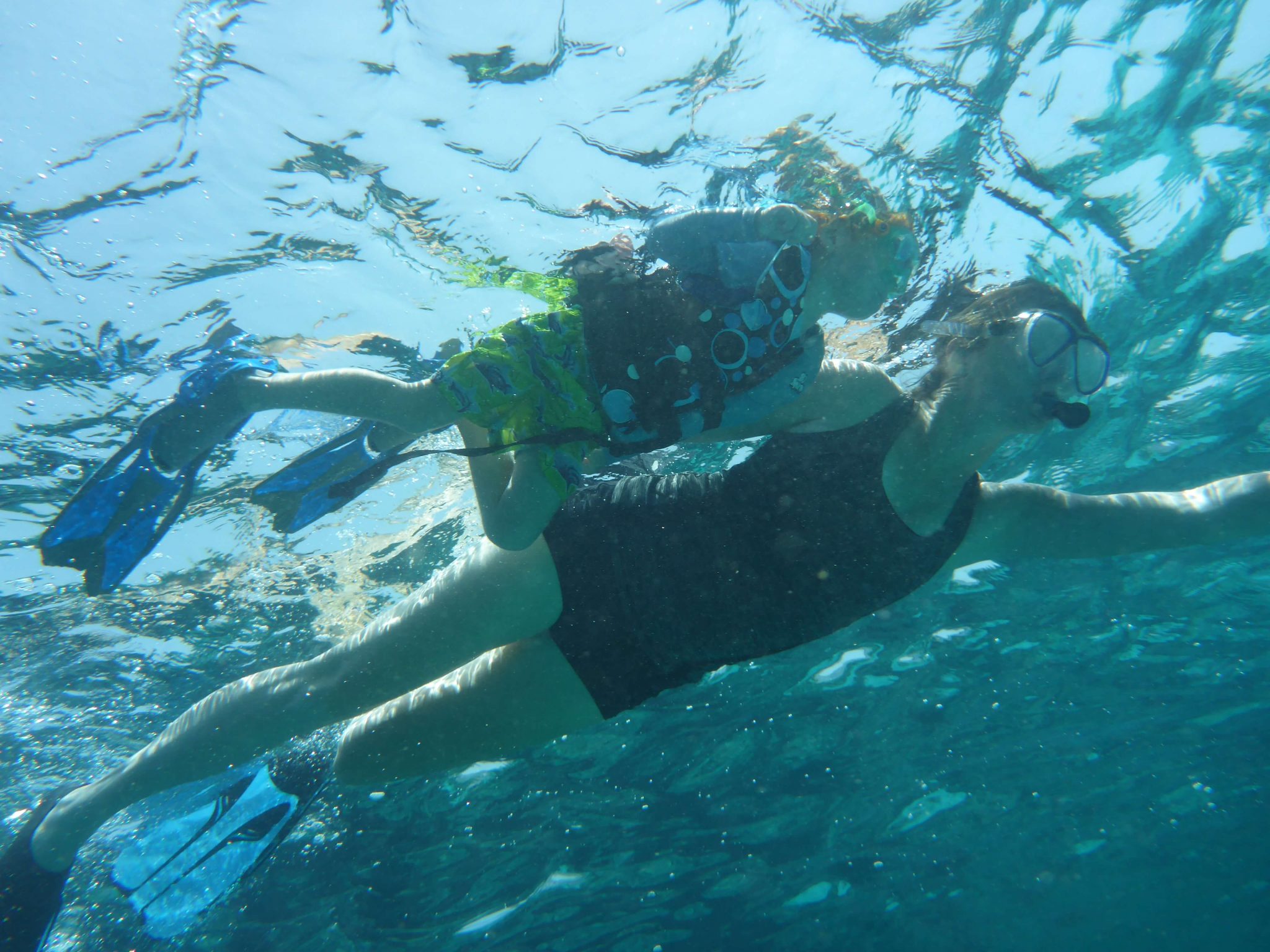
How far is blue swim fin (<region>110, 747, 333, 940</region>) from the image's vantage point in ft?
20.6

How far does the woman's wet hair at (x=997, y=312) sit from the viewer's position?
141 inches

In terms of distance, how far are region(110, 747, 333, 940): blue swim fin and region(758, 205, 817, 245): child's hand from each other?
6.89m

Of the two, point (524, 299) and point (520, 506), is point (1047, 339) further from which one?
point (524, 299)

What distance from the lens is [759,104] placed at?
5324mm

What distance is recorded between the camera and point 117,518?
3.89 meters

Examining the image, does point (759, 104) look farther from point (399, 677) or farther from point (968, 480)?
point (399, 677)

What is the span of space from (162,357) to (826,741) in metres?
16.6

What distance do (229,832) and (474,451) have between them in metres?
5.98

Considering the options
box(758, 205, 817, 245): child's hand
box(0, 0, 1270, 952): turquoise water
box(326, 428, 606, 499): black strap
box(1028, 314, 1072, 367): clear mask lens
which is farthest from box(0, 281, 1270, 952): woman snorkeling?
box(0, 0, 1270, 952): turquoise water

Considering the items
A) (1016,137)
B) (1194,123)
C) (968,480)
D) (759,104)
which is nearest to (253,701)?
(968,480)

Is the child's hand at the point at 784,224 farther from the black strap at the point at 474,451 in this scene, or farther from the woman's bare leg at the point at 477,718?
the woman's bare leg at the point at 477,718

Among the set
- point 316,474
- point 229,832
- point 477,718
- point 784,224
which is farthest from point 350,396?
point 229,832

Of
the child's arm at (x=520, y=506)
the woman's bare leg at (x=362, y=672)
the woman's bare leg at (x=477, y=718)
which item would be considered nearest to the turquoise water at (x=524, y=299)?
the child's arm at (x=520, y=506)

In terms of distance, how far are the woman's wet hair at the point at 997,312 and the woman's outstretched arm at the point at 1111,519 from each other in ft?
2.57
